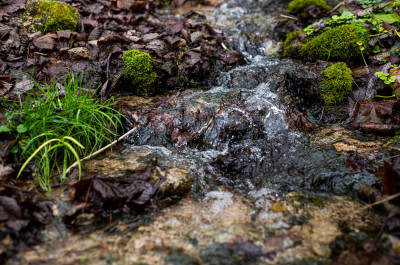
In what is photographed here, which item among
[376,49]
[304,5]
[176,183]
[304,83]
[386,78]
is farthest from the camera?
[304,5]

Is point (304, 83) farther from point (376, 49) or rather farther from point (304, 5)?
point (304, 5)

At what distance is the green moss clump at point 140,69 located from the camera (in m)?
4.20

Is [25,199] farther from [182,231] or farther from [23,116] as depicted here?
[182,231]

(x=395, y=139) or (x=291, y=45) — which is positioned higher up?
(x=291, y=45)

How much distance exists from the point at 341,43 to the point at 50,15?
533cm

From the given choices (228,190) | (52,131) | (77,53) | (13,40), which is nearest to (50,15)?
(13,40)

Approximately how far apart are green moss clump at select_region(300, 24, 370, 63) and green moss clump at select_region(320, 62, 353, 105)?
0.61m

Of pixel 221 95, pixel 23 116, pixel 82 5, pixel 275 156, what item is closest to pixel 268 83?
pixel 221 95

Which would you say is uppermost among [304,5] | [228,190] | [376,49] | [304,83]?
[304,5]

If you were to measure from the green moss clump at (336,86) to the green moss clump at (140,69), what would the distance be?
2.74m

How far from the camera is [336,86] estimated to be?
13.0ft

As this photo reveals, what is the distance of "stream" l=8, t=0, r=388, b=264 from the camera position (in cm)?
203

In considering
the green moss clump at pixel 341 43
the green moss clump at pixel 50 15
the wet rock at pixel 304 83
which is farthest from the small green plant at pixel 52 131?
the green moss clump at pixel 341 43

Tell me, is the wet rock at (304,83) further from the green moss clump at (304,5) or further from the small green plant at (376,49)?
the green moss clump at (304,5)
